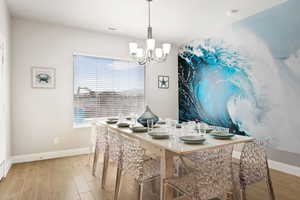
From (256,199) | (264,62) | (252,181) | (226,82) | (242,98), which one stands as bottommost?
(256,199)

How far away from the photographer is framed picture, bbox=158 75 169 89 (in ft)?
16.0

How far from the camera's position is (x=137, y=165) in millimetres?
1774

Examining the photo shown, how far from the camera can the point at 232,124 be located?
3670 mm

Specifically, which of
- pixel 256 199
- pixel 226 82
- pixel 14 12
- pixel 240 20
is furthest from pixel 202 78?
pixel 14 12

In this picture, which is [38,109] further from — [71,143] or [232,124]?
[232,124]

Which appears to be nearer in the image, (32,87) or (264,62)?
(264,62)

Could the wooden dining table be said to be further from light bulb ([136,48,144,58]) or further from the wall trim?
the wall trim

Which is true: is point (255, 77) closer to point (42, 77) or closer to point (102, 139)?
point (102, 139)

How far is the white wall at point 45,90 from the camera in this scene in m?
3.38

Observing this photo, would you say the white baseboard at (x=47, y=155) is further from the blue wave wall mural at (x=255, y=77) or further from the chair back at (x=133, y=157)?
the blue wave wall mural at (x=255, y=77)

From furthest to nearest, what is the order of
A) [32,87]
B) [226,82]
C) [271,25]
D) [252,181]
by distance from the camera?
[226,82], [32,87], [271,25], [252,181]

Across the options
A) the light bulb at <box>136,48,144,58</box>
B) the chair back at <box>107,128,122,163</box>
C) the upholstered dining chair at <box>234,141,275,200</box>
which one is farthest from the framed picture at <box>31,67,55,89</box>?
the upholstered dining chair at <box>234,141,275,200</box>

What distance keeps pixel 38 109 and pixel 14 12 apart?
1698 mm

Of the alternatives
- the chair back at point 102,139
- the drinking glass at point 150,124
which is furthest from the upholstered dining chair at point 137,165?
the chair back at point 102,139
